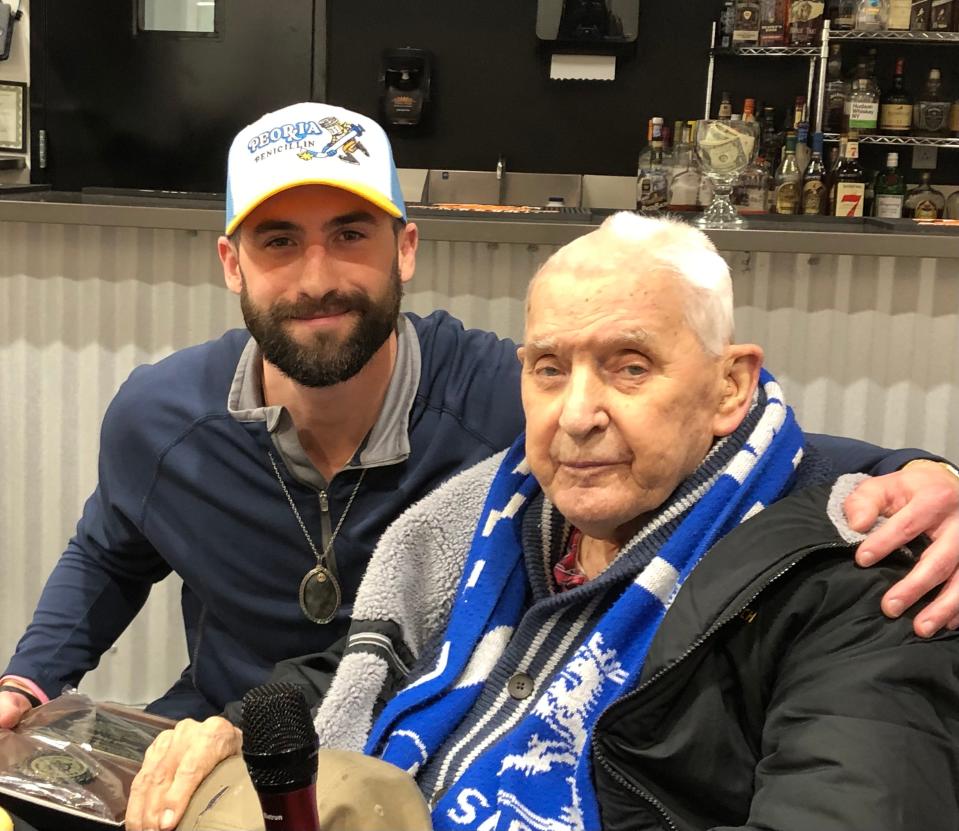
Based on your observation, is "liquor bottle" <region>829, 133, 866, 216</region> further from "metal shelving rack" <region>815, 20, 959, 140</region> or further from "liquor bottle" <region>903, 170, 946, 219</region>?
"liquor bottle" <region>903, 170, 946, 219</region>

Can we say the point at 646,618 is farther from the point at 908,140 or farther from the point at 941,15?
the point at 941,15

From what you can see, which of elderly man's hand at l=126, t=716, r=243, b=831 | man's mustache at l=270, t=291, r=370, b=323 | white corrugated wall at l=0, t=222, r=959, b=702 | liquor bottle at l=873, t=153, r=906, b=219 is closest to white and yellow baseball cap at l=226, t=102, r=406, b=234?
man's mustache at l=270, t=291, r=370, b=323

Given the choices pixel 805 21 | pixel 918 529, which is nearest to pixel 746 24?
pixel 805 21

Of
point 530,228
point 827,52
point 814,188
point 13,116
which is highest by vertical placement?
point 827,52

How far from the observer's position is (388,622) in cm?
141

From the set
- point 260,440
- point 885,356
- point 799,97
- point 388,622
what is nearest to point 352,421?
point 260,440

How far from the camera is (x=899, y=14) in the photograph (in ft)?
14.2

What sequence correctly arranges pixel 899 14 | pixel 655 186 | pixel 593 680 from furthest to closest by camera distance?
pixel 899 14
pixel 655 186
pixel 593 680

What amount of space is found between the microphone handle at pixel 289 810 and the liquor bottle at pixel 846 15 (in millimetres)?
4209

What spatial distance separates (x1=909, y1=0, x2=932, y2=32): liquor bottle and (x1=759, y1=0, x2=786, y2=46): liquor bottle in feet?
1.58

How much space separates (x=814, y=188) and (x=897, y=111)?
81cm

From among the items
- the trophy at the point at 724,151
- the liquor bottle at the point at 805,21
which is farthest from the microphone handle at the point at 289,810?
the liquor bottle at the point at 805,21

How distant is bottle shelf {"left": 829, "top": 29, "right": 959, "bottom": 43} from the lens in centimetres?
423

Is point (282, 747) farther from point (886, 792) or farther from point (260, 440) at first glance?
point (260, 440)
